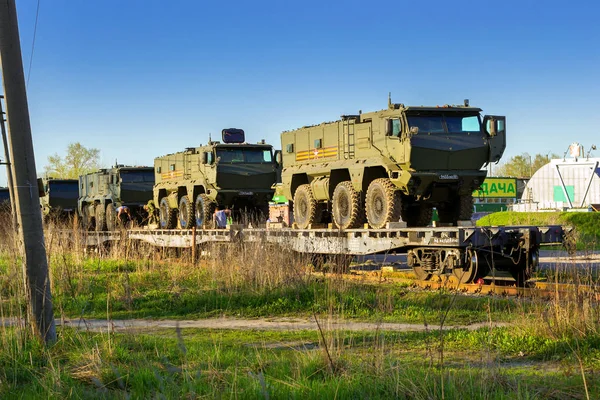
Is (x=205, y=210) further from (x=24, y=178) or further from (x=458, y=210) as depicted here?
(x=24, y=178)

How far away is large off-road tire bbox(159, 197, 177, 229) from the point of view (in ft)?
94.6

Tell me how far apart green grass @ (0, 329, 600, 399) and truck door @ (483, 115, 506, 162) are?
26.7 feet

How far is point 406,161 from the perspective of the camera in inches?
647

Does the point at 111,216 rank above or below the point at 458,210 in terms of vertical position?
above

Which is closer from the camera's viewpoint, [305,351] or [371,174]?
[305,351]

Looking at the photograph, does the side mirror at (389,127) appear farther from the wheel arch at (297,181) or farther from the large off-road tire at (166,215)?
the large off-road tire at (166,215)

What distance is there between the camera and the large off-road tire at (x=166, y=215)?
28.8 metres

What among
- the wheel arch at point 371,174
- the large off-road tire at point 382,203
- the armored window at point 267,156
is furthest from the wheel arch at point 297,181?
the armored window at point 267,156

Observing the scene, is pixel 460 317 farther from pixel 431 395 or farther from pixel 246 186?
pixel 246 186

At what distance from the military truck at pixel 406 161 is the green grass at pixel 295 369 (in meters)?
7.52

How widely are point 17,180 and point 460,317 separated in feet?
20.4

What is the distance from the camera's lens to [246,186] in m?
24.9

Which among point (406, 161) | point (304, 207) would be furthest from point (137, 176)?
point (406, 161)

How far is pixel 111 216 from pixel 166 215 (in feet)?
14.9
